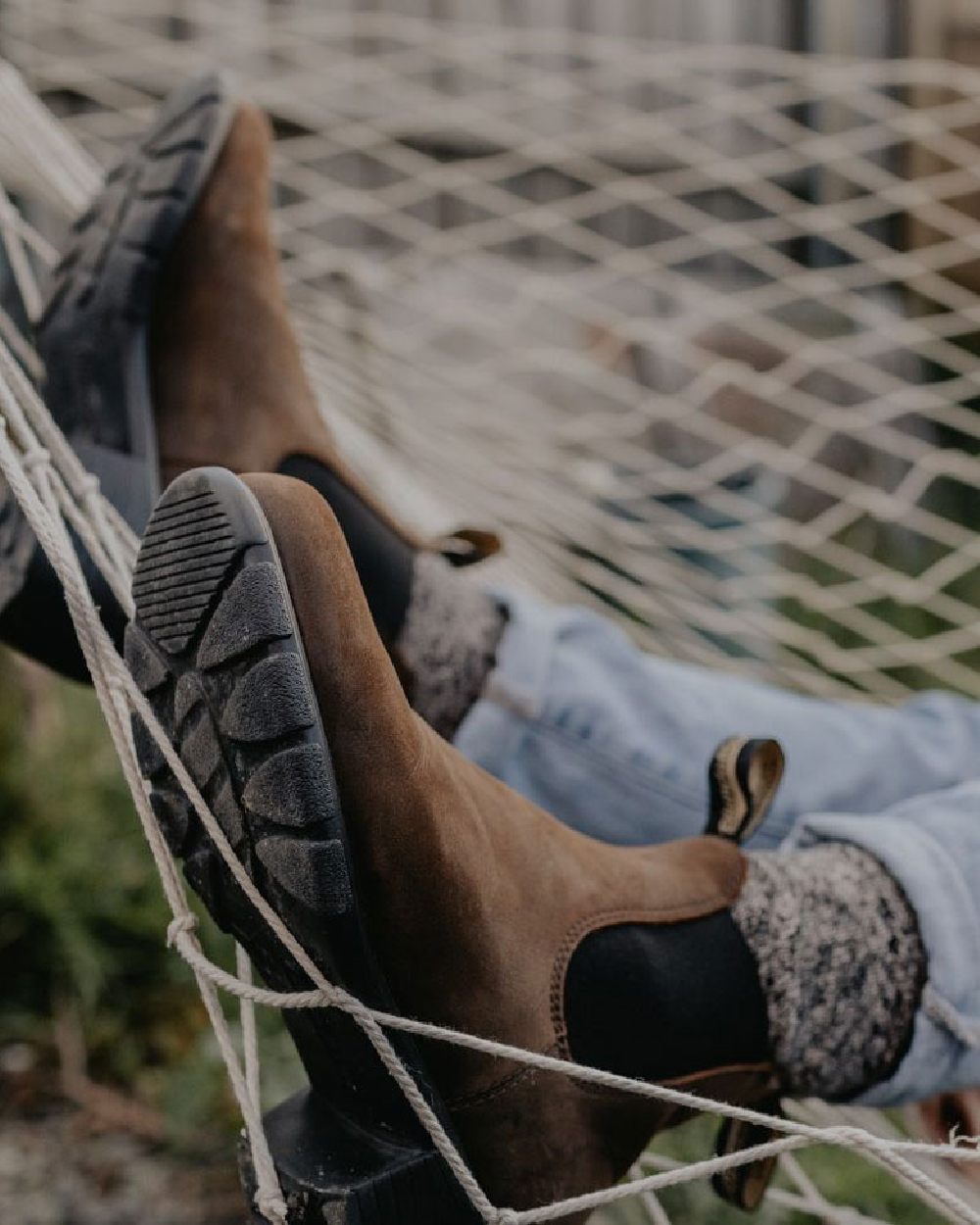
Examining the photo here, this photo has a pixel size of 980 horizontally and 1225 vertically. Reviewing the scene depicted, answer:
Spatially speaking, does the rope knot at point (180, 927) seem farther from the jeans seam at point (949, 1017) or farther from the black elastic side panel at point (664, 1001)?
the jeans seam at point (949, 1017)

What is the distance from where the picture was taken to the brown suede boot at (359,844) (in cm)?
46

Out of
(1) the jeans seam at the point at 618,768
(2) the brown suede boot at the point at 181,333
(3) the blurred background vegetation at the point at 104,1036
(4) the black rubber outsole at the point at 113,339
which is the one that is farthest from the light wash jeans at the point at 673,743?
(3) the blurred background vegetation at the point at 104,1036

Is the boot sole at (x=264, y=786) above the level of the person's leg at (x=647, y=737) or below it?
above

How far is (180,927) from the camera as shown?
1.81 ft

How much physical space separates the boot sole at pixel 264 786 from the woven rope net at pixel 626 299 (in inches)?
6.7

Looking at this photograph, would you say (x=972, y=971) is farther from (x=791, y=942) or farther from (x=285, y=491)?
(x=285, y=491)

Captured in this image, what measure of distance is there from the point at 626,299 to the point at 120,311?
2568 millimetres

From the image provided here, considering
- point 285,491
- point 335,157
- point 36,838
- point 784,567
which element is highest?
point 285,491

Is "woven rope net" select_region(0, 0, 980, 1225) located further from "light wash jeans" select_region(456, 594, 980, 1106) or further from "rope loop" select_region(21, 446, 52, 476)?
"light wash jeans" select_region(456, 594, 980, 1106)

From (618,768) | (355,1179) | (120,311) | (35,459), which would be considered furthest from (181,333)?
(355,1179)

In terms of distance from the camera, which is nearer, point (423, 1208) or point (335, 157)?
point (423, 1208)

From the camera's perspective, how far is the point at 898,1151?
52 cm

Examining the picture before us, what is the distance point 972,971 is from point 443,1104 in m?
0.26

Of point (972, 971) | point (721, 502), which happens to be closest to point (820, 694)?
point (721, 502)
